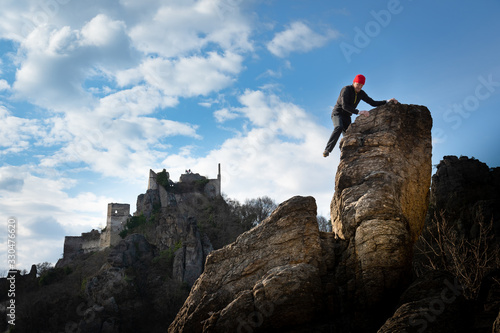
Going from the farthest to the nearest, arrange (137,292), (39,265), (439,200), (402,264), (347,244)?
1. (39,265)
2. (137,292)
3. (439,200)
4. (347,244)
5. (402,264)

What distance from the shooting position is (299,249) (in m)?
11.5

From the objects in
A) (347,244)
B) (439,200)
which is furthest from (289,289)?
(439,200)

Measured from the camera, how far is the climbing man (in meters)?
12.3

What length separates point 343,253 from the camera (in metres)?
11.3

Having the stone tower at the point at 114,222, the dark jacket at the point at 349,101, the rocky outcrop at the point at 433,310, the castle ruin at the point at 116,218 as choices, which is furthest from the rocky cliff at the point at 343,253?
the stone tower at the point at 114,222

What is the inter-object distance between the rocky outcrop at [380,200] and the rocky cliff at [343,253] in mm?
24

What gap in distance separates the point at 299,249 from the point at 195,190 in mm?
65313

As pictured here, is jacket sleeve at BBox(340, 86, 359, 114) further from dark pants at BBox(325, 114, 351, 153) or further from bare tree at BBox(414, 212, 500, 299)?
bare tree at BBox(414, 212, 500, 299)

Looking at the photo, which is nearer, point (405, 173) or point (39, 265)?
point (405, 173)

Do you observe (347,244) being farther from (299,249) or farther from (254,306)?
(254,306)

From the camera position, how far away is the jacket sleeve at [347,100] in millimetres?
12250

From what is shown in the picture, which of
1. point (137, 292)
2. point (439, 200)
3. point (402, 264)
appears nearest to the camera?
point (402, 264)

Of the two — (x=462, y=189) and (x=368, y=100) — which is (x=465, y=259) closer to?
(x=368, y=100)

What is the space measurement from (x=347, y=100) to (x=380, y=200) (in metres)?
3.08
